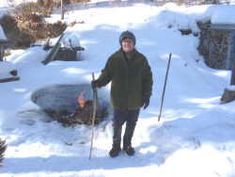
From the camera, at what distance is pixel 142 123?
9.22 metres

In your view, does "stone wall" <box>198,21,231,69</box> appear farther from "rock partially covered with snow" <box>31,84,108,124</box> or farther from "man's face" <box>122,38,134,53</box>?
"man's face" <box>122,38,134,53</box>

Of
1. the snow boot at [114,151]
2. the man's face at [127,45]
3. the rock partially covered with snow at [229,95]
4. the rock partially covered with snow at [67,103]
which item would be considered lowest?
the rock partially covered with snow at [67,103]

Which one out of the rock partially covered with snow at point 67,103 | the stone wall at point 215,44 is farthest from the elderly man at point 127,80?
the stone wall at point 215,44

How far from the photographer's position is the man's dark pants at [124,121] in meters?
7.76

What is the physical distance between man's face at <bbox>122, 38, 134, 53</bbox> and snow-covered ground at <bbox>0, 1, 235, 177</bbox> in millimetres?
1594

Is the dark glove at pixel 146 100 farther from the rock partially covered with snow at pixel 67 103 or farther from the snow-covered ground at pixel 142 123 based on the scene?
the rock partially covered with snow at pixel 67 103

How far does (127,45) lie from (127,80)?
51 centimetres

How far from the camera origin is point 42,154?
823 cm

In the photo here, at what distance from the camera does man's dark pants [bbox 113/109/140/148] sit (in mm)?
7762

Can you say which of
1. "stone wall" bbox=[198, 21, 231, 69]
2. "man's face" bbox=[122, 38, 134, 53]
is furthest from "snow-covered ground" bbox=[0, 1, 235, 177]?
"man's face" bbox=[122, 38, 134, 53]

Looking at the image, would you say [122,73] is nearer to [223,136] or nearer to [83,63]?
[223,136]

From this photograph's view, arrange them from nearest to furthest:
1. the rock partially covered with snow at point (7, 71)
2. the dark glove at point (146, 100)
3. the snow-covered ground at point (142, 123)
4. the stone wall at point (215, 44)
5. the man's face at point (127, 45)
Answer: the man's face at point (127, 45), the snow-covered ground at point (142, 123), the dark glove at point (146, 100), the rock partially covered with snow at point (7, 71), the stone wall at point (215, 44)

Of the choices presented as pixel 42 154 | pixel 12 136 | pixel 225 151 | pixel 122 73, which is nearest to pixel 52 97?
pixel 12 136

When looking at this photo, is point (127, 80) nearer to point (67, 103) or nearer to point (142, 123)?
point (142, 123)
